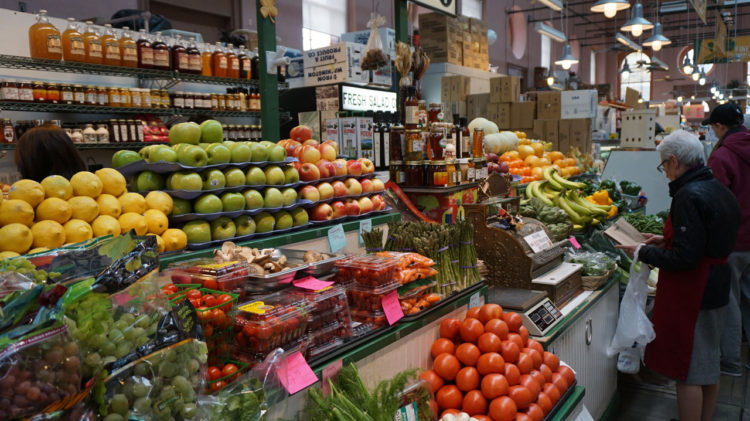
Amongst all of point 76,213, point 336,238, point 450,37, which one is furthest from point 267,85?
point 450,37

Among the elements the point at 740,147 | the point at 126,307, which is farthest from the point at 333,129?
the point at 740,147

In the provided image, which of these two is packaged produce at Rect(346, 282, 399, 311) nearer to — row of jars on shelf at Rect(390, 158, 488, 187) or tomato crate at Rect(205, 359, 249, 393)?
tomato crate at Rect(205, 359, 249, 393)

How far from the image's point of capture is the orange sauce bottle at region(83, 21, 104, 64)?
4883 mm

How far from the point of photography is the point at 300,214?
8.79ft

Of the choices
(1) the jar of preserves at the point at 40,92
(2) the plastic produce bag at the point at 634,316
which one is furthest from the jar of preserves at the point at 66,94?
(2) the plastic produce bag at the point at 634,316

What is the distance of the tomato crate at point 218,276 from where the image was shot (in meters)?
1.66

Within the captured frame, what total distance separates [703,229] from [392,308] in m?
1.92

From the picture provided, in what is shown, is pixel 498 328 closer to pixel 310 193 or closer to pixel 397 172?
pixel 310 193

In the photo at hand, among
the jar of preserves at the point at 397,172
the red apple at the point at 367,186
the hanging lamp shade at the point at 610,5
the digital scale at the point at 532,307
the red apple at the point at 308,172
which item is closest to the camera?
the digital scale at the point at 532,307

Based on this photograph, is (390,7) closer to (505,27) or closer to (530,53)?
(505,27)

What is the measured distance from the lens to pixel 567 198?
4723 millimetres

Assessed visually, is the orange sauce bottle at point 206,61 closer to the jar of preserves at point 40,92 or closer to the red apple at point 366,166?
the jar of preserves at point 40,92

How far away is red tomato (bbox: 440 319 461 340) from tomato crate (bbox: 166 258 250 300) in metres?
0.88

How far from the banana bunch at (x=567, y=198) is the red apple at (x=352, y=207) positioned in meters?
2.20
